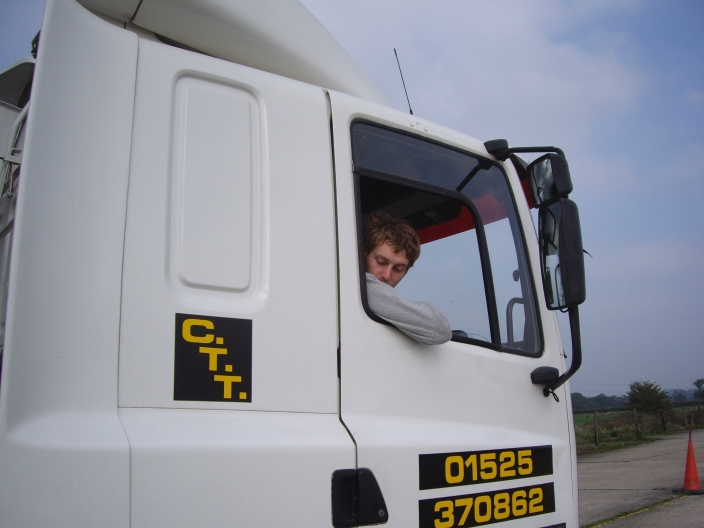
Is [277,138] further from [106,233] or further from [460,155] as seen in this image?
[460,155]

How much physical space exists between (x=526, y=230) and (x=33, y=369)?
177 cm

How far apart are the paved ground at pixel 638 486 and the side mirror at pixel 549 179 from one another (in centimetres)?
528

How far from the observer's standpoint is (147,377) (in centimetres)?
138

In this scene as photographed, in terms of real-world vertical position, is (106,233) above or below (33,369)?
above

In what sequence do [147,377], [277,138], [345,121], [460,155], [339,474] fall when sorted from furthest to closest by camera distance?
[460,155] < [345,121] < [277,138] < [339,474] < [147,377]

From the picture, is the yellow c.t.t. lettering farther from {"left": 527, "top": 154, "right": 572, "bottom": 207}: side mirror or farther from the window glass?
{"left": 527, "top": 154, "right": 572, "bottom": 207}: side mirror

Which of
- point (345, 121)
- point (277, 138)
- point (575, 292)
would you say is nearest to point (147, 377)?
point (277, 138)

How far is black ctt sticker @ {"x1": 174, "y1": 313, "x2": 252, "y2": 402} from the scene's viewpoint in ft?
4.66

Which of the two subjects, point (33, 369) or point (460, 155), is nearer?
point (33, 369)

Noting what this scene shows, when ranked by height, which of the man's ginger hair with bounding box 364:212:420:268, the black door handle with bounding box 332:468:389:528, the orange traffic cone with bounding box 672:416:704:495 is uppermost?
the man's ginger hair with bounding box 364:212:420:268

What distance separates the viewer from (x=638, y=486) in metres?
8.66

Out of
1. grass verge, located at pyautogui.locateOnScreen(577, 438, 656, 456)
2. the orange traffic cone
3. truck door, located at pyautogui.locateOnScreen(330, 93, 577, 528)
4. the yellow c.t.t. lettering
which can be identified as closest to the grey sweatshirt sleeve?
truck door, located at pyautogui.locateOnScreen(330, 93, 577, 528)

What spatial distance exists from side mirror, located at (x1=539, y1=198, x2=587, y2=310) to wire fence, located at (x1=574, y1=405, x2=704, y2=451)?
43.9 feet

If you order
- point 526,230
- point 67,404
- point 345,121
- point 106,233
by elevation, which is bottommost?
point 67,404
